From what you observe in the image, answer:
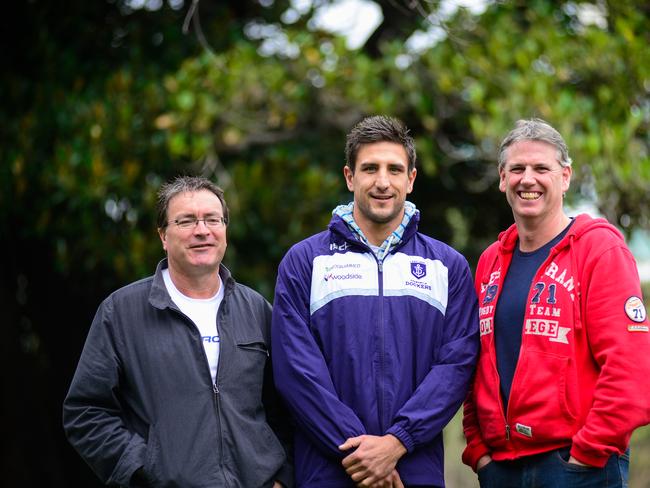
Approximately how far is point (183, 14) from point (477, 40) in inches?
114

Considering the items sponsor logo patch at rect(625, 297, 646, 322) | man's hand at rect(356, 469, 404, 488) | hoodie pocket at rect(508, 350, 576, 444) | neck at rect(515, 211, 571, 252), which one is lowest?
man's hand at rect(356, 469, 404, 488)

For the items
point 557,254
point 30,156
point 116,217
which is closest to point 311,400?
point 557,254

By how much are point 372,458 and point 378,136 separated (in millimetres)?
1410

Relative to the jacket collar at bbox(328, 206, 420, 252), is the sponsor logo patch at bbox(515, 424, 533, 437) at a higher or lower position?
lower

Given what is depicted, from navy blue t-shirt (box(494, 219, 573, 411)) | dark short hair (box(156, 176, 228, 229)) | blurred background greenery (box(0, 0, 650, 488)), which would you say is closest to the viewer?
navy blue t-shirt (box(494, 219, 573, 411))

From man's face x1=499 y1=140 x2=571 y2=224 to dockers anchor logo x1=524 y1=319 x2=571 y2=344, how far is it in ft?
1.56

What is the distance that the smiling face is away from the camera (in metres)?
4.16

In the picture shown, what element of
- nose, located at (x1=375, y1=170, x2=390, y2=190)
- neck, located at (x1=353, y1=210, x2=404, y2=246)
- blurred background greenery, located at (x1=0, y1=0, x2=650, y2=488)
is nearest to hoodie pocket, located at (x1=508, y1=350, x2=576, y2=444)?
neck, located at (x1=353, y1=210, x2=404, y2=246)

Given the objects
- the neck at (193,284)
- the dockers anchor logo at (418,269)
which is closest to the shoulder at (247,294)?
the neck at (193,284)

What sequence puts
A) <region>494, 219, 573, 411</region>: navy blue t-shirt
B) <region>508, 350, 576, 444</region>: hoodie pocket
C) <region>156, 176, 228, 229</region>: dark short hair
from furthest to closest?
<region>156, 176, 228, 229</region>: dark short hair < <region>494, 219, 573, 411</region>: navy blue t-shirt < <region>508, 350, 576, 444</region>: hoodie pocket

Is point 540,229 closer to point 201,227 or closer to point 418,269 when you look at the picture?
point 418,269

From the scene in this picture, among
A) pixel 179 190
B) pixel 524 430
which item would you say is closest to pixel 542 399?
pixel 524 430

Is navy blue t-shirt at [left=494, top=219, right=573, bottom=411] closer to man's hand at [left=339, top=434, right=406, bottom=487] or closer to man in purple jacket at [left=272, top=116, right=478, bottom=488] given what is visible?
man in purple jacket at [left=272, top=116, right=478, bottom=488]

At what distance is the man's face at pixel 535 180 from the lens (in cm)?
404
